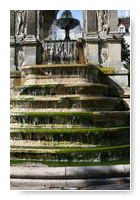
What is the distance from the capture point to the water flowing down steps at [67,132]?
474cm

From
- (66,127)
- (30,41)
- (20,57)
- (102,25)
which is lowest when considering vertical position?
(66,127)

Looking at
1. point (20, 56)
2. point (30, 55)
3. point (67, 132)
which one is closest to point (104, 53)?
point (30, 55)

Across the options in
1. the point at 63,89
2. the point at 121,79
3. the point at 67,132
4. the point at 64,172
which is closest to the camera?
the point at 64,172

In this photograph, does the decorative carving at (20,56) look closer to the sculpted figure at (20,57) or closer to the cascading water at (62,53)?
the sculpted figure at (20,57)

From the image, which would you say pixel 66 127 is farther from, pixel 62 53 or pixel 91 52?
pixel 91 52

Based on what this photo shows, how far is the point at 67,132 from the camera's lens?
207 inches

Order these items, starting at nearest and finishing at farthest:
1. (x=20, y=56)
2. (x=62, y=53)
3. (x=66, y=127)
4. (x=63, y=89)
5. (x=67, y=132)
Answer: (x=67, y=132) < (x=66, y=127) < (x=63, y=89) < (x=62, y=53) < (x=20, y=56)

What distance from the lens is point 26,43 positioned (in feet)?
29.3

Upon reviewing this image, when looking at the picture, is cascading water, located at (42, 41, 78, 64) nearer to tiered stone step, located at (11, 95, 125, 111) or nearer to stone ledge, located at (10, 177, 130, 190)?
tiered stone step, located at (11, 95, 125, 111)

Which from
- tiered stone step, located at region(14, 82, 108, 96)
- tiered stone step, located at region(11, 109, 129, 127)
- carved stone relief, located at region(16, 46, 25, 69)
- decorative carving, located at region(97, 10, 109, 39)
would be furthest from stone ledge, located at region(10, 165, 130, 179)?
decorative carving, located at region(97, 10, 109, 39)

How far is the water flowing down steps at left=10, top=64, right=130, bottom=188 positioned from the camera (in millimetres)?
4738
